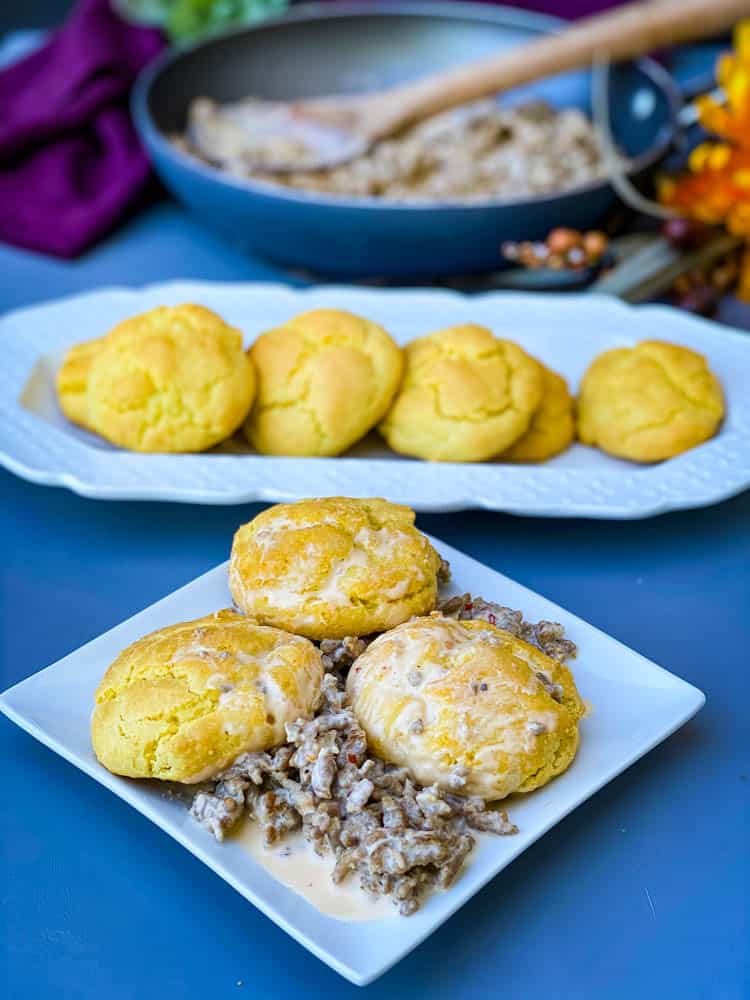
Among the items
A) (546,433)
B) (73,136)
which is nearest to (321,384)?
(546,433)

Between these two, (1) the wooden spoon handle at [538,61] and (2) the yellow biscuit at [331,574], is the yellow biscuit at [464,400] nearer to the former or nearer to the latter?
(2) the yellow biscuit at [331,574]

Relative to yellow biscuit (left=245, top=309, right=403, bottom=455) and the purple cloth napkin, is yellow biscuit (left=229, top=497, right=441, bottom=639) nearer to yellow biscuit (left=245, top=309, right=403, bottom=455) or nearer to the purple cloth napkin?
yellow biscuit (left=245, top=309, right=403, bottom=455)

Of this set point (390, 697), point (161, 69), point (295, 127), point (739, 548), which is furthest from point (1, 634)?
point (161, 69)

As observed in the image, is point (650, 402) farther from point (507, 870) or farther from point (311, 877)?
point (311, 877)

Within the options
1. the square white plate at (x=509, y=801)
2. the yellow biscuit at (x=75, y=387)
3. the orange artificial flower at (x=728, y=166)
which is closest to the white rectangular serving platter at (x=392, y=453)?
the yellow biscuit at (x=75, y=387)

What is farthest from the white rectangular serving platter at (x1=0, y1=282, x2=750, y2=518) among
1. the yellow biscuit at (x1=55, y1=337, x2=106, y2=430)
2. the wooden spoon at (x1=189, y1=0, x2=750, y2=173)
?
the wooden spoon at (x1=189, y1=0, x2=750, y2=173)

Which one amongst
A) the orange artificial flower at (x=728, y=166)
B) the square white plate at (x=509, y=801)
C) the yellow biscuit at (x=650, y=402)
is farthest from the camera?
the orange artificial flower at (x=728, y=166)
